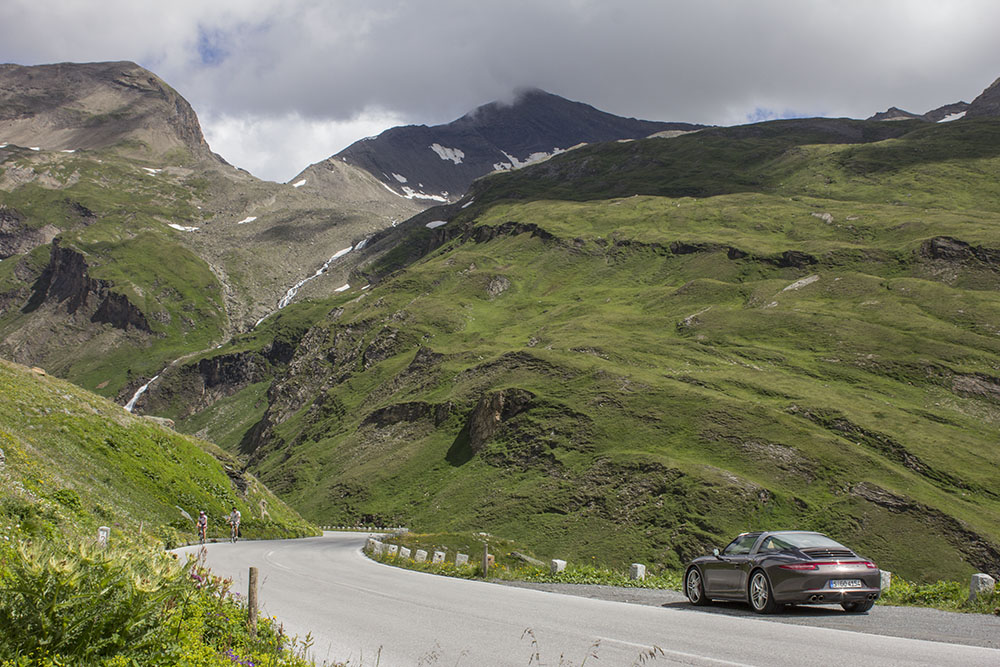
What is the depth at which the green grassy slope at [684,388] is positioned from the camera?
63.4 m

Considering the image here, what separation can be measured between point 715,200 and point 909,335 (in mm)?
98249

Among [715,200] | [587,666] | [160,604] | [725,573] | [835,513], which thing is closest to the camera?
[160,604]

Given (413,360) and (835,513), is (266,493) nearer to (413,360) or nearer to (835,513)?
(835,513)

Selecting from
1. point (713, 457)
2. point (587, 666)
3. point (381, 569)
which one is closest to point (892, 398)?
point (713, 457)

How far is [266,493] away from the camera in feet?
208

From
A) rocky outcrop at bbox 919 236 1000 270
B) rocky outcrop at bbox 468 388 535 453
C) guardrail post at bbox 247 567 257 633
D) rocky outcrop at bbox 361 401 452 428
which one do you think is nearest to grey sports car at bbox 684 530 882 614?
guardrail post at bbox 247 567 257 633

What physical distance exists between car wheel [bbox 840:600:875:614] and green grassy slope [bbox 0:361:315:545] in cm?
1800

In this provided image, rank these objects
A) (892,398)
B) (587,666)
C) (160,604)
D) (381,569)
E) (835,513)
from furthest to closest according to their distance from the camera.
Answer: (892,398) < (835,513) < (381,569) < (587,666) < (160,604)

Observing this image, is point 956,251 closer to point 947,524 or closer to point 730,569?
point 947,524

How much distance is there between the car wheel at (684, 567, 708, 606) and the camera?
58.6 ft

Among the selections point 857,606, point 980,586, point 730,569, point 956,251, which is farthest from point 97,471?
point 956,251

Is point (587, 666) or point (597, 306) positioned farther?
point (597, 306)

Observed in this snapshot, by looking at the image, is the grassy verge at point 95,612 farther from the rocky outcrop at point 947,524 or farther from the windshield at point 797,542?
the rocky outcrop at point 947,524

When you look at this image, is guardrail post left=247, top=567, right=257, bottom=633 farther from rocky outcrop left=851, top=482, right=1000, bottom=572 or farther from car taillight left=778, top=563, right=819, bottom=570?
rocky outcrop left=851, top=482, right=1000, bottom=572
